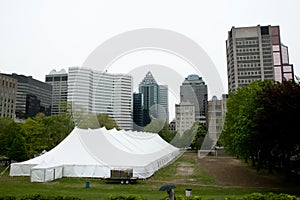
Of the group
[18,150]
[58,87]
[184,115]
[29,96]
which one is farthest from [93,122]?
[58,87]

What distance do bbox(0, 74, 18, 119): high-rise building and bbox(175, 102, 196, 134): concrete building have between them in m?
53.8

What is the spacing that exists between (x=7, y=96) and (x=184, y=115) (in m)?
57.8

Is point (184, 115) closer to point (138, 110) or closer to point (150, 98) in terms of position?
point (138, 110)

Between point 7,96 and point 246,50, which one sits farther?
point 246,50

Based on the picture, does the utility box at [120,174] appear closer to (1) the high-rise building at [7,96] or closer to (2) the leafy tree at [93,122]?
(2) the leafy tree at [93,122]

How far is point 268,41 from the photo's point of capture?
93.8 meters

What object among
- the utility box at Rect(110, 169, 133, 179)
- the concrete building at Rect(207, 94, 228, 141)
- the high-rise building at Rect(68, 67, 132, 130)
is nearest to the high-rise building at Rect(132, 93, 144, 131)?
the high-rise building at Rect(68, 67, 132, 130)

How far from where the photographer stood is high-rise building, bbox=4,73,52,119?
399 feet

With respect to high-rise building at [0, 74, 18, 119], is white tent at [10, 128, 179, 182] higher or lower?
lower

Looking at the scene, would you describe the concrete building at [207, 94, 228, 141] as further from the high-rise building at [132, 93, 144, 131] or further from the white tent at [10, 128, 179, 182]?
the white tent at [10, 128, 179, 182]

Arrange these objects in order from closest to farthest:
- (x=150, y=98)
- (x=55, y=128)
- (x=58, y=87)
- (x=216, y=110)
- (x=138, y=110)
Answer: (x=55, y=128) < (x=150, y=98) < (x=138, y=110) < (x=216, y=110) < (x=58, y=87)

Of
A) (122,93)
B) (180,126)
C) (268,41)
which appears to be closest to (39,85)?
(122,93)

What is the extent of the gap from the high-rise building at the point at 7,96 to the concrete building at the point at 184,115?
53759mm

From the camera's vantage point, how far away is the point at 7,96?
86812 mm
